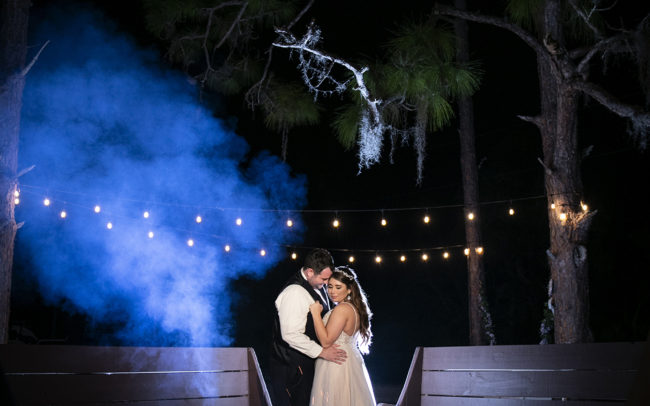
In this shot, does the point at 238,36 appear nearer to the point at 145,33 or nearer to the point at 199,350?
the point at 145,33

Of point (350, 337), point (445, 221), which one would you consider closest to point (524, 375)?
point (350, 337)

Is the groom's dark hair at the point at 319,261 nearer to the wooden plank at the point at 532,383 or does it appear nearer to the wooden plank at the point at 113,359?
the wooden plank at the point at 113,359

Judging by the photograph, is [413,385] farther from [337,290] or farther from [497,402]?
[337,290]

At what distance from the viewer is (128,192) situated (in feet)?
37.0

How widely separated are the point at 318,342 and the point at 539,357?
1.51 m

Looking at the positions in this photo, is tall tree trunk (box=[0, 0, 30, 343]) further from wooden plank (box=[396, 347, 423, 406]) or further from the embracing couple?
wooden plank (box=[396, 347, 423, 406])

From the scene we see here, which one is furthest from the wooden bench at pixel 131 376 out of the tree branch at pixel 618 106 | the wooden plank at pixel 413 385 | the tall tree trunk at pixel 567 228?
the tree branch at pixel 618 106

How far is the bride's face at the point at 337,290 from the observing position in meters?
4.59

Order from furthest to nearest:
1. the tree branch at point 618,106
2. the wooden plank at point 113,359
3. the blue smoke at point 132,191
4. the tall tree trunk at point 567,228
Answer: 1. the blue smoke at point 132,191
2. the tall tree trunk at point 567,228
3. the tree branch at point 618,106
4. the wooden plank at point 113,359

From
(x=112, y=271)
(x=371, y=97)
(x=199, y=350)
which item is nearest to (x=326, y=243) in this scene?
(x=112, y=271)

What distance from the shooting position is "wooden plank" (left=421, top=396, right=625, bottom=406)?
3.99 meters

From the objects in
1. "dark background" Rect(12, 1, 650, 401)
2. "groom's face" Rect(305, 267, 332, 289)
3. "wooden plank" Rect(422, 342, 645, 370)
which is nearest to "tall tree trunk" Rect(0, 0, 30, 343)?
"dark background" Rect(12, 1, 650, 401)

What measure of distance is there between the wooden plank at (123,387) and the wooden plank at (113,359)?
0.04 m

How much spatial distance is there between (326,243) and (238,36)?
12801 millimetres
